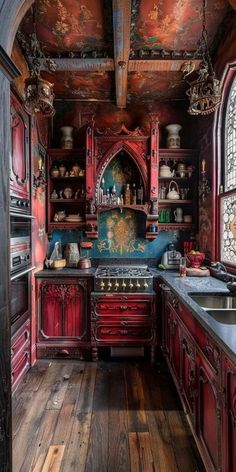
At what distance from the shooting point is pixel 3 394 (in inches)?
36.4

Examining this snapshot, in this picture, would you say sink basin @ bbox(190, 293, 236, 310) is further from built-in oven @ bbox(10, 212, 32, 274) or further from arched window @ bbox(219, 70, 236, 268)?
built-in oven @ bbox(10, 212, 32, 274)

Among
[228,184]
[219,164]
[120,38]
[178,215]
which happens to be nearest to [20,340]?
[178,215]

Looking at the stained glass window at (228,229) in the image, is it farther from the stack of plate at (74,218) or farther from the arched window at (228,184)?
the stack of plate at (74,218)

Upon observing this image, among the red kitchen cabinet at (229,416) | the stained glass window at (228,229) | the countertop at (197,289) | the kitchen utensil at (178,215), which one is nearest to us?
the red kitchen cabinet at (229,416)

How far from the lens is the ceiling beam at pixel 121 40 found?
1952 mm

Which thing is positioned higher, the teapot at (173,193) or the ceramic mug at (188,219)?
the teapot at (173,193)

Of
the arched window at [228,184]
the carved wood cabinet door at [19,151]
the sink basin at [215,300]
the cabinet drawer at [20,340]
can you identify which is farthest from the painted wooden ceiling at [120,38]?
the cabinet drawer at [20,340]

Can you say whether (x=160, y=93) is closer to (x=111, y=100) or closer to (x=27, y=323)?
(x=111, y=100)

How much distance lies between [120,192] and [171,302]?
65.9 inches

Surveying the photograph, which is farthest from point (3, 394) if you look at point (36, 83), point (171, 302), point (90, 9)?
point (90, 9)

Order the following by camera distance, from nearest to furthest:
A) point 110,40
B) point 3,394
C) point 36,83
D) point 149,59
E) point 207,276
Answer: point 3,394 → point 36,83 → point 110,40 → point 149,59 → point 207,276

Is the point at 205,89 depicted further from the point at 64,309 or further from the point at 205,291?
the point at 64,309

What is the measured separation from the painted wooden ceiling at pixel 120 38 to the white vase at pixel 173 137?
0.45 m

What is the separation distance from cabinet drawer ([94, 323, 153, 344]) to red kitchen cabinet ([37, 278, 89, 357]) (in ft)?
0.55
